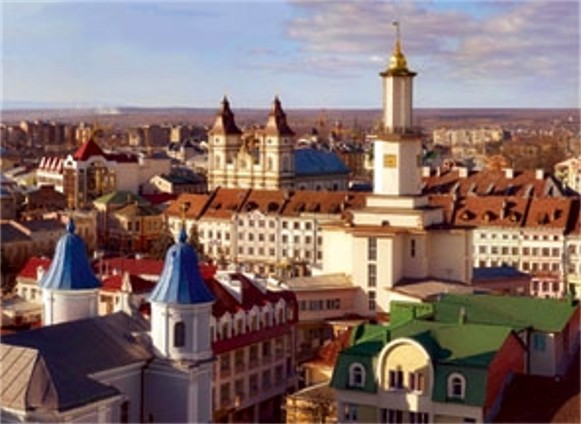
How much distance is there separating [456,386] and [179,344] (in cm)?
454

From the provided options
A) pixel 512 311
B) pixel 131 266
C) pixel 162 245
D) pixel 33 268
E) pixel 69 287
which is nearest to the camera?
pixel 69 287

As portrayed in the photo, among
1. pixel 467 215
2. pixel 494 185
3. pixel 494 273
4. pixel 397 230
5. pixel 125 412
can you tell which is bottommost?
pixel 125 412

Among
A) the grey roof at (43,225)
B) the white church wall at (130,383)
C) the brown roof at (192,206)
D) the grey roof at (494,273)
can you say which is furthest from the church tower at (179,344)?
the brown roof at (192,206)

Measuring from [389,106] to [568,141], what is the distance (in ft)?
341

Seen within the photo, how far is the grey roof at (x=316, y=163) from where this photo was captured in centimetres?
6744

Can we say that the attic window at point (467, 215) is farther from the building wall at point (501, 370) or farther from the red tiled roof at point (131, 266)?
the building wall at point (501, 370)

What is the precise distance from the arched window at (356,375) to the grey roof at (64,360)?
3.35m

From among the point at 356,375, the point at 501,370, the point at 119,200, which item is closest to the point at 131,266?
the point at 356,375

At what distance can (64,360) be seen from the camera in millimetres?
17422

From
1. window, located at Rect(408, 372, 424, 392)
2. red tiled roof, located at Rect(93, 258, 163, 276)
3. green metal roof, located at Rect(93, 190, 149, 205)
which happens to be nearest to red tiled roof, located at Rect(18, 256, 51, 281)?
red tiled roof, located at Rect(93, 258, 163, 276)

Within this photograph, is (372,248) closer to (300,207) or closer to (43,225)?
(300,207)

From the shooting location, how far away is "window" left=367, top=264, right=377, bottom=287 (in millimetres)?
32062

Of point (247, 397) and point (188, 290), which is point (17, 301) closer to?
point (247, 397)

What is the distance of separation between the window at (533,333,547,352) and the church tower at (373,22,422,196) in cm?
1209
